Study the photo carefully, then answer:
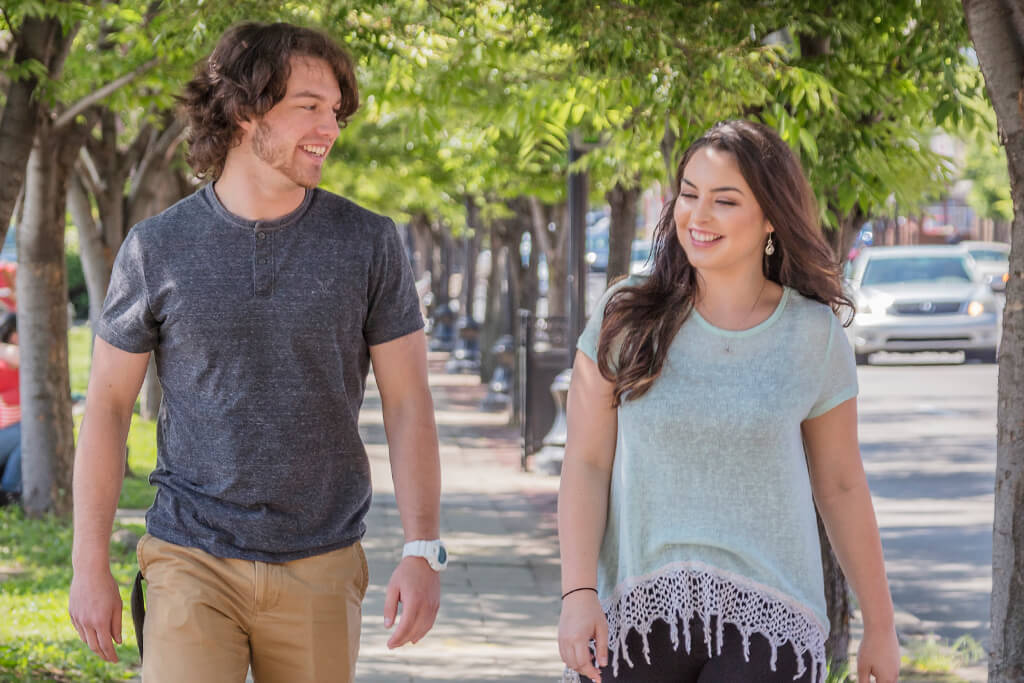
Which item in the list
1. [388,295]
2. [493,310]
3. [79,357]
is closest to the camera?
[388,295]

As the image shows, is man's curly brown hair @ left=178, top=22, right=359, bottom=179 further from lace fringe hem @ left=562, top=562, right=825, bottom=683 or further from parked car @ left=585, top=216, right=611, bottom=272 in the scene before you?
parked car @ left=585, top=216, right=611, bottom=272

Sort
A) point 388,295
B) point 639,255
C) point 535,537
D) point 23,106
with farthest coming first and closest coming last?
1. point 639,255
2. point 535,537
3. point 23,106
4. point 388,295

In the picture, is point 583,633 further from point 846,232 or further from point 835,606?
point 846,232

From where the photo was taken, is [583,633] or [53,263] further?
[53,263]

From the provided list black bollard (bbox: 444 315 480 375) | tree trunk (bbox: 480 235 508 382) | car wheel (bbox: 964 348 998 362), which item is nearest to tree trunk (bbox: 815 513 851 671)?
tree trunk (bbox: 480 235 508 382)

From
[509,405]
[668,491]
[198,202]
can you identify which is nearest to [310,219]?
[198,202]

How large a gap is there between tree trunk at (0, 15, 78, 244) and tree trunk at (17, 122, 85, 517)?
245cm

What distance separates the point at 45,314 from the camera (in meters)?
9.80

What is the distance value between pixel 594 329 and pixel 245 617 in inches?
35.5

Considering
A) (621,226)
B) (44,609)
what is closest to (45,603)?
(44,609)

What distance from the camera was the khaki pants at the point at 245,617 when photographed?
2957 millimetres

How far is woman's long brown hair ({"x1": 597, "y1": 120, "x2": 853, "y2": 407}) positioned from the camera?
296 centimetres

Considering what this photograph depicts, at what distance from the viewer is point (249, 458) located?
2975 mm

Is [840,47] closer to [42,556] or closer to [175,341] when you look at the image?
[175,341]
